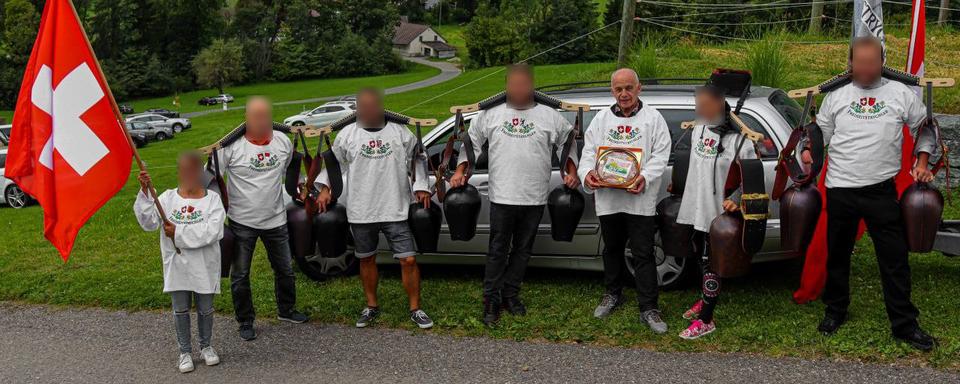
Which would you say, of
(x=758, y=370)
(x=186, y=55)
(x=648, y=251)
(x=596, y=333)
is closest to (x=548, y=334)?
(x=596, y=333)

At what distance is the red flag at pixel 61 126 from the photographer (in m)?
5.00

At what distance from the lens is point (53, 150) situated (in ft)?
16.4

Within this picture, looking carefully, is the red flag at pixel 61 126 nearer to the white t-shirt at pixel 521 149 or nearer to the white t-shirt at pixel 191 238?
the white t-shirt at pixel 191 238

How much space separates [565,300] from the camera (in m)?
6.33

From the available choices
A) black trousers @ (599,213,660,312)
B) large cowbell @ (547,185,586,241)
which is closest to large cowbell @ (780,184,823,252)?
black trousers @ (599,213,660,312)

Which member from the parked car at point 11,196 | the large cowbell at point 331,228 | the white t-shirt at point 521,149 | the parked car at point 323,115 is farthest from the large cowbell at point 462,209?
the parked car at point 323,115

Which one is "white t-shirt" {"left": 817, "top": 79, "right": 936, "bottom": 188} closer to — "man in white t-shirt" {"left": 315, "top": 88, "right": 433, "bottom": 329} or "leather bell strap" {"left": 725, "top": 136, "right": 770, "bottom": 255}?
"leather bell strap" {"left": 725, "top": 136, "right": 770, "bottom": 255}

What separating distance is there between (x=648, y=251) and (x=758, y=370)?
1105 millimetres

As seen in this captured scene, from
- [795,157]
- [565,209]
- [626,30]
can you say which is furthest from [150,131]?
[795,157]

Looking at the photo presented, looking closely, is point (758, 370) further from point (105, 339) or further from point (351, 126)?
point (105, 339)

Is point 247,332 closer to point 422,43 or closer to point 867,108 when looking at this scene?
point 867,108

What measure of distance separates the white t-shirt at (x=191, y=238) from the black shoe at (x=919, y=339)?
13.3 ft

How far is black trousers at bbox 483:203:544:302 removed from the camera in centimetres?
584

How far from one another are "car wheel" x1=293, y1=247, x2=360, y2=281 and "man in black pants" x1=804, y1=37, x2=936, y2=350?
3891 millimetres
